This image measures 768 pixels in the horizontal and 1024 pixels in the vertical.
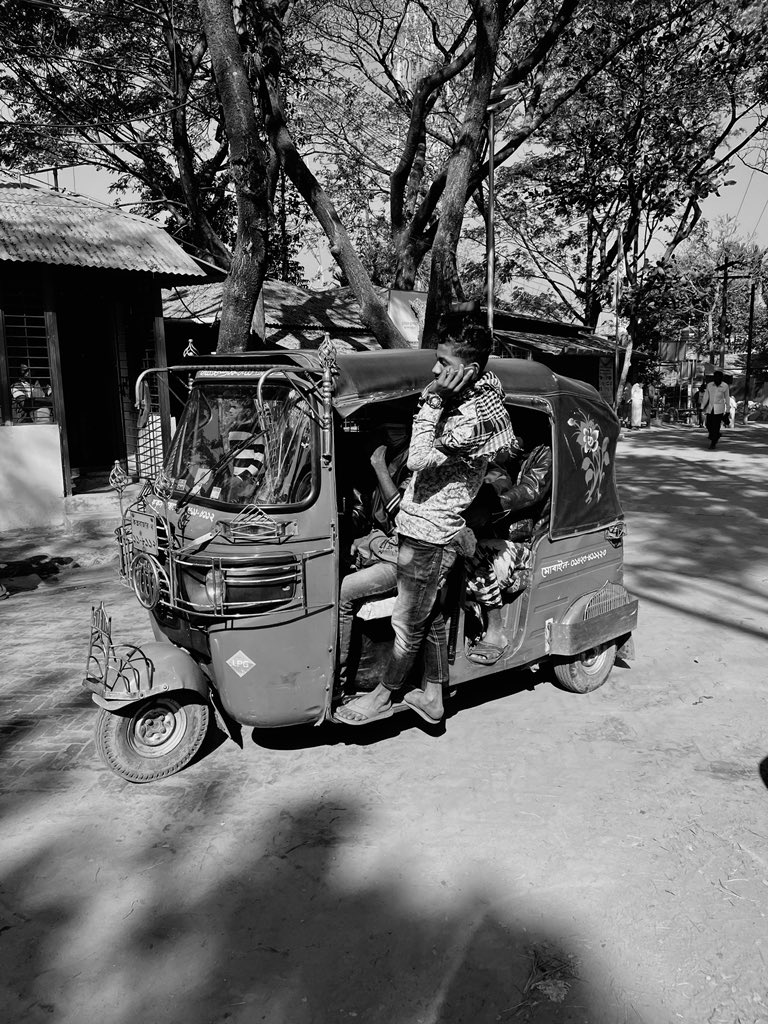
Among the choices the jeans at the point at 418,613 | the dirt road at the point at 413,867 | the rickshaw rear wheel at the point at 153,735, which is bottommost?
Answer: the dirt road at the point at 413,867

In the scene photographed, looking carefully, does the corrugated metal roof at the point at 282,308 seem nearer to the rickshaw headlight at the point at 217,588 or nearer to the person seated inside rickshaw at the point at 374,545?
the person seated inside rickshaw at the point at 374,545

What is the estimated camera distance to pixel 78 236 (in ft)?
35.8

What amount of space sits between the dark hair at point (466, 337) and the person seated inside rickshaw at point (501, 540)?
1.01 m

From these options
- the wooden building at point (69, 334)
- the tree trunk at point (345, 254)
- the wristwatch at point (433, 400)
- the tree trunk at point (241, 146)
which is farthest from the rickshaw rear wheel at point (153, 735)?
the tree trunk at point (345, 254)

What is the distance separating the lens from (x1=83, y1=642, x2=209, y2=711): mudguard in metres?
3.74

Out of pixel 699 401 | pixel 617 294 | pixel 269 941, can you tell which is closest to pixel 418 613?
pixel 269 941

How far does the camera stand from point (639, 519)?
10.5 metres

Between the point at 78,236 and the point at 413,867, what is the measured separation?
10.2 m

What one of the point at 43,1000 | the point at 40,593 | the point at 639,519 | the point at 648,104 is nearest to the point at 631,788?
the point at 43,1000

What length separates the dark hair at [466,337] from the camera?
3.51 metres

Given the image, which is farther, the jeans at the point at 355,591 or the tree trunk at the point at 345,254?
the tree trunk at the point at 345,254

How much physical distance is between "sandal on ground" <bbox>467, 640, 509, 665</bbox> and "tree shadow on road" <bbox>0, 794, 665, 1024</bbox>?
1.24 meters

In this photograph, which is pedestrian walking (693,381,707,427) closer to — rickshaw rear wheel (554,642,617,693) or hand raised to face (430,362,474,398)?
rickshaw rear wheel (554,642,617,693)

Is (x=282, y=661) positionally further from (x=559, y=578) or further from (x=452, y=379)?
(x=559, y=578)
